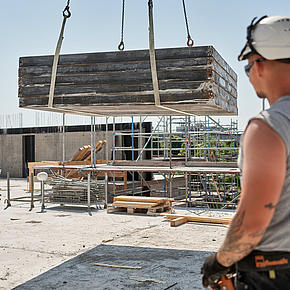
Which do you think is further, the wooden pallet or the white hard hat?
the wooden pallet

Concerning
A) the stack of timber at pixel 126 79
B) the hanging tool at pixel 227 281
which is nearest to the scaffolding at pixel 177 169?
the stack of timber at pixel 126 79

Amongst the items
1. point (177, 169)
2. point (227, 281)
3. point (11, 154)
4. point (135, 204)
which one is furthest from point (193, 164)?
point (11, 154)

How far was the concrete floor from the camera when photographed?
18.7 ft

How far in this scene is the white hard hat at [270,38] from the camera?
1.92 meters

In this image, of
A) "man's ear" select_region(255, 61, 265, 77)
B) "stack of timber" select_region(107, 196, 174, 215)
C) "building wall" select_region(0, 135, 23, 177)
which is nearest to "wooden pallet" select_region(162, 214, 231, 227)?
"stack of timber" select_region(107, 196, 174, 215)

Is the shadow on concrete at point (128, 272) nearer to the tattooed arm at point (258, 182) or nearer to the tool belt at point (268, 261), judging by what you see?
the tool belt at point (268, 261)

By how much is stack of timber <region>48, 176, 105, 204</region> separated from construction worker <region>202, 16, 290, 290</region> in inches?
421

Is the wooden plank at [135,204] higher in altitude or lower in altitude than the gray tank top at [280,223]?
lower

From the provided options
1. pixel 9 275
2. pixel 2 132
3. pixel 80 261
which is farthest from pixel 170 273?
pixel 2 132

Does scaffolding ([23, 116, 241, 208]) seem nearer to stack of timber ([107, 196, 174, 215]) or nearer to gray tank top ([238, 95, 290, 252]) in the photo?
stack of timber ([107, 196, 174, 215])

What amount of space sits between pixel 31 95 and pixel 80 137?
1809 cm

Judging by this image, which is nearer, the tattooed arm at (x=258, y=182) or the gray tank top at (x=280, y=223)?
the tattooed arm at (x=258, y=182)

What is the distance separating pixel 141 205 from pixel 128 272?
537 centimetres

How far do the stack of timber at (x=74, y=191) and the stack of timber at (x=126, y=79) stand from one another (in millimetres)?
5425
